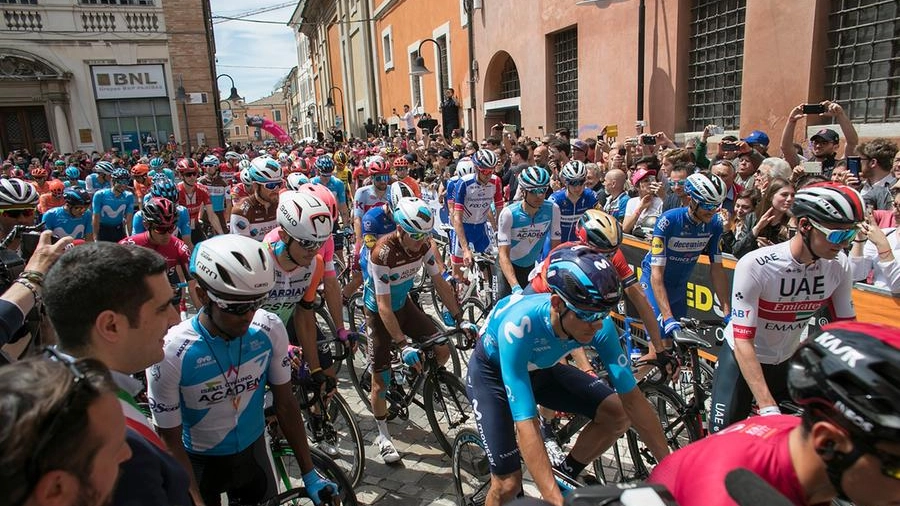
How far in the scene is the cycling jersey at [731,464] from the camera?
1547 millimetres

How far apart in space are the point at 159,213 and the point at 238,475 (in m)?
3.37

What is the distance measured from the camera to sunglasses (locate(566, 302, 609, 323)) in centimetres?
277

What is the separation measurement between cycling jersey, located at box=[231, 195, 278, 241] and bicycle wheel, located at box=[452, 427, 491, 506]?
4338 millimetres

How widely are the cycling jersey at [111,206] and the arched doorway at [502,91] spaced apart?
1528cm

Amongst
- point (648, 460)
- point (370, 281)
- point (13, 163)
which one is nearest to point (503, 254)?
point (370, 281)

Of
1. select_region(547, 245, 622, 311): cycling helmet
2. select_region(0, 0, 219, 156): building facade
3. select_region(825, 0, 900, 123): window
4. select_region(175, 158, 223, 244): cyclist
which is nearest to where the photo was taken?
select_region(547, 245, 622, 311): cycling helmet

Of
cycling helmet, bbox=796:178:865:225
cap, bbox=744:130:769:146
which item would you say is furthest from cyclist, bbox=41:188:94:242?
cap, bbox=744:130:769:146

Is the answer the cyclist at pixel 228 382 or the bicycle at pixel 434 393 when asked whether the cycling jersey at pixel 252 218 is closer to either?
the bicycle at pixel 434 393

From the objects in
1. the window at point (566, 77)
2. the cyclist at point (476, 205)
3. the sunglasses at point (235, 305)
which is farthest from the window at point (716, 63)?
the sunglasses at point (235, 305)

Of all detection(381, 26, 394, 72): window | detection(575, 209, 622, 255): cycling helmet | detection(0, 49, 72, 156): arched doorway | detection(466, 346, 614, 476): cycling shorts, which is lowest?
detection(466, 346, 614, 476): cycling shorts

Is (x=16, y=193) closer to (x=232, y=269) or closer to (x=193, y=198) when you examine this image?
(x=232, y=269)

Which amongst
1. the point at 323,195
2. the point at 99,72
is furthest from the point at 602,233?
the point at 99,72

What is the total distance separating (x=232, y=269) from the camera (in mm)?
2779

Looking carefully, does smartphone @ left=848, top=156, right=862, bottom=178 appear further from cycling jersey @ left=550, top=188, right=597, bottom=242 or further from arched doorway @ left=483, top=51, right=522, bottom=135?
arched doorway @ left=483, top=51, right=522, bottom=135
